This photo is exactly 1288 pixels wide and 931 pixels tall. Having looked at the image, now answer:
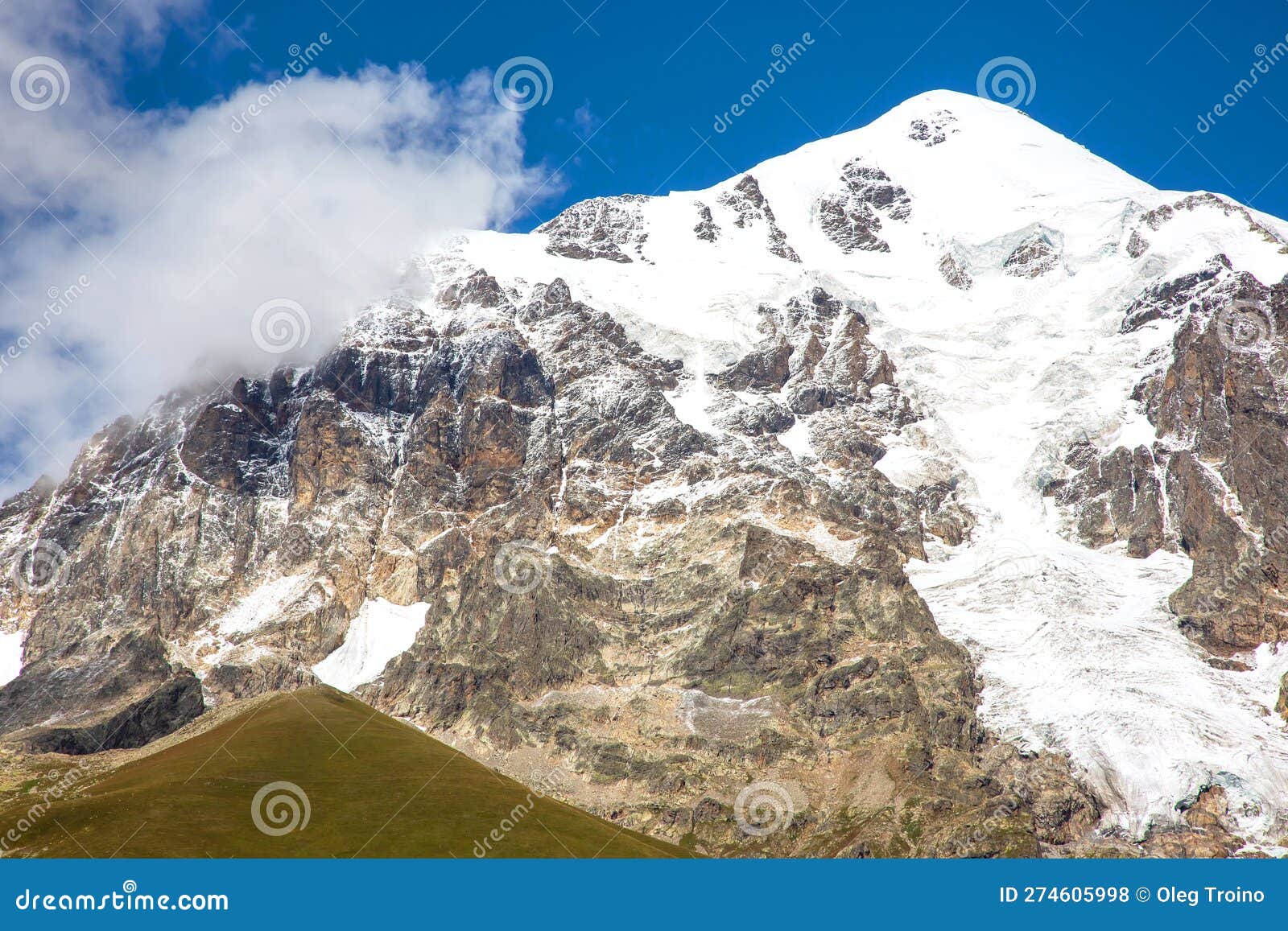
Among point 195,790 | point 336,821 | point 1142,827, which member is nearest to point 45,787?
point 195,790

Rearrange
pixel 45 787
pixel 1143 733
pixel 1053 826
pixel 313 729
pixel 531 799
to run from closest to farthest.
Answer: pixel 45 787 < pixel 531 799 < pixel 313 729 < pixel 1053 826 < pixel 1143 733

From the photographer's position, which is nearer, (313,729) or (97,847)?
(97,847)

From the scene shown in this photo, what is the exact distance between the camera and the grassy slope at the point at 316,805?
11281 centimetres

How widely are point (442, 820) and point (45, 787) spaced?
138ft

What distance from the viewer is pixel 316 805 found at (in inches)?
5103

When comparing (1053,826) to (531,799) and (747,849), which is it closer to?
(747,849)

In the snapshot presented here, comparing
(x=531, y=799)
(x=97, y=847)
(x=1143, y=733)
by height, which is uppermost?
(x=1143, y=733)

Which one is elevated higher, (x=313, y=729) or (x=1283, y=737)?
(x=1283, y=737)

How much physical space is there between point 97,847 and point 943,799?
123 m

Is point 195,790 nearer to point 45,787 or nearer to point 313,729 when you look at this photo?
point 45,787

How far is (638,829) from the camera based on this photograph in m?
189

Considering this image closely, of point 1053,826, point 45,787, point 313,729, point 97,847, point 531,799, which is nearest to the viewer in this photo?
point 97,847

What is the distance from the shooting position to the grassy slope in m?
113

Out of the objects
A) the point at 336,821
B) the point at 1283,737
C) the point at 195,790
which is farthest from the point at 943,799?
the point at 195,790
